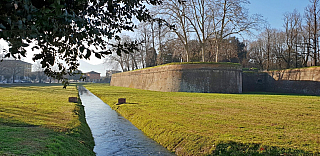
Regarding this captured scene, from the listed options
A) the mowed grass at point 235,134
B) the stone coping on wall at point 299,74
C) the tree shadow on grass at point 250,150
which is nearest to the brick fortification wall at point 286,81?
the stone coping on wall at point 299,74

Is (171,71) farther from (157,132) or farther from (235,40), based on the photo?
(235,40)

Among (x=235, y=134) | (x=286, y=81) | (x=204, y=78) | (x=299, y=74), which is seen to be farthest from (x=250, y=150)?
(x=286, y=81)

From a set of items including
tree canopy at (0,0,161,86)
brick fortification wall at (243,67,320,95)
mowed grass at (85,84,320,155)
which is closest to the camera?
tree canopy at (0,0,161,86)

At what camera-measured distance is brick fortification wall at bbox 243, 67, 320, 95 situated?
98.3ft

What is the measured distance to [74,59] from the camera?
5773 mm

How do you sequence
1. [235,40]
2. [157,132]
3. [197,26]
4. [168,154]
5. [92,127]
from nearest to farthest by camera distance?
[168,154] → [157,132] → [92,127] → [197,26] → [235,40]

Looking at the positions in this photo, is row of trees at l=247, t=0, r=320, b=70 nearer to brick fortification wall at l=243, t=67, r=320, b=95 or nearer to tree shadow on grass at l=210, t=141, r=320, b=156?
brick fortification wall at l=243, t=67, r=320, b=95

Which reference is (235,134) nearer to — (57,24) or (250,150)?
(250,150)

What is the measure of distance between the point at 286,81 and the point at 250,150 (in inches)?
1236

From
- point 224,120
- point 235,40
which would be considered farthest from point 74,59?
point 235,40

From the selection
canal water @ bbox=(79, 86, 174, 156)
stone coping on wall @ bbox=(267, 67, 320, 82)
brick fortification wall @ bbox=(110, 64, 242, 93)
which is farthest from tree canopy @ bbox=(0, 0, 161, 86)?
stone coping on wall @ bbox=(267, 67, 320, 82)

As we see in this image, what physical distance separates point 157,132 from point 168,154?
2147 millimetres

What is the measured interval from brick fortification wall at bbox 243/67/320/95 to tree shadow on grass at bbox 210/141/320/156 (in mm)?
26487

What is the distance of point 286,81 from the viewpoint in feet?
115
